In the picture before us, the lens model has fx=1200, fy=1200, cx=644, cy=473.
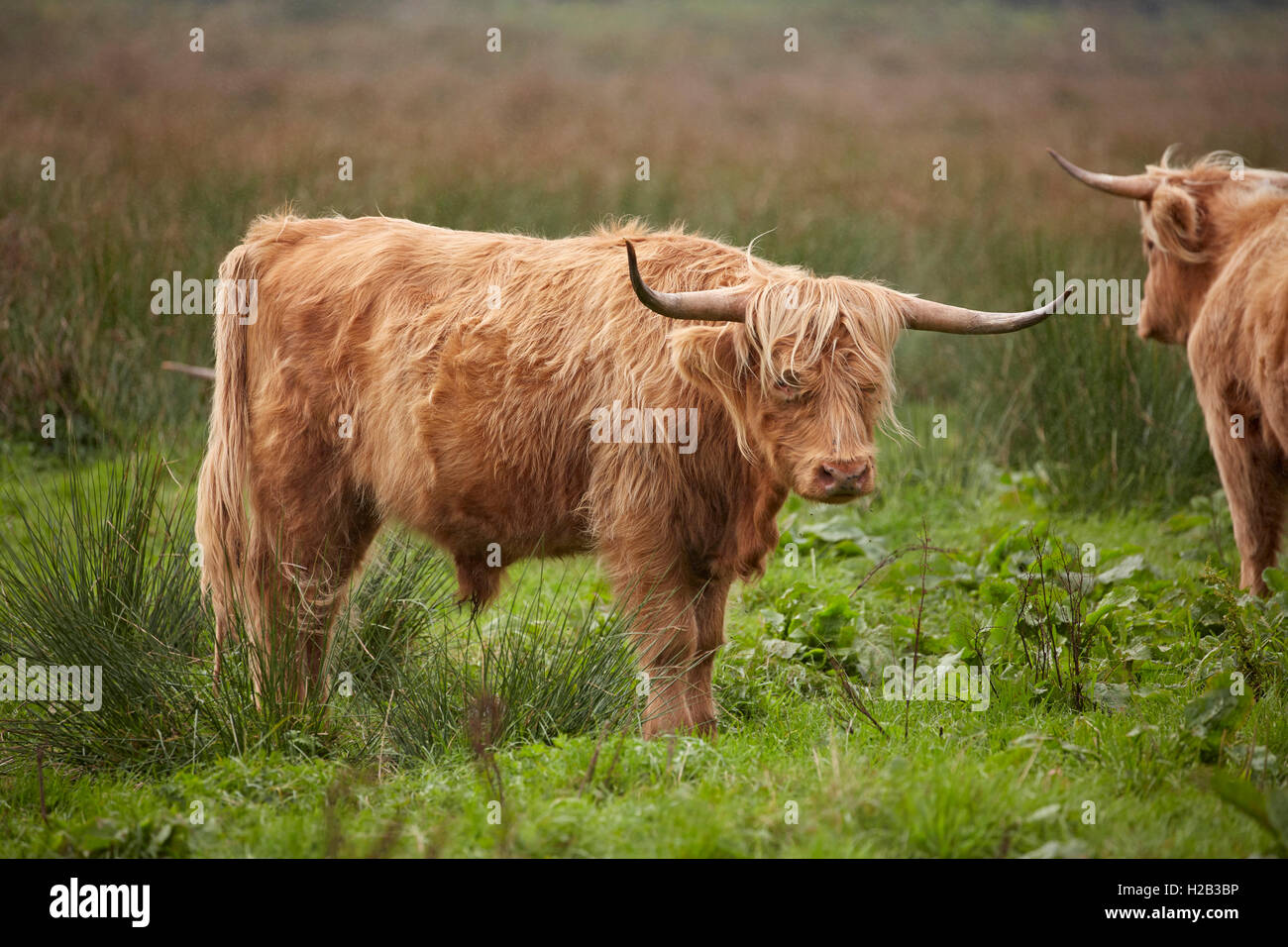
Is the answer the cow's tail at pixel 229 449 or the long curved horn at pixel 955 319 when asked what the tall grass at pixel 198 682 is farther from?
the long curved horn at pixel 955 319

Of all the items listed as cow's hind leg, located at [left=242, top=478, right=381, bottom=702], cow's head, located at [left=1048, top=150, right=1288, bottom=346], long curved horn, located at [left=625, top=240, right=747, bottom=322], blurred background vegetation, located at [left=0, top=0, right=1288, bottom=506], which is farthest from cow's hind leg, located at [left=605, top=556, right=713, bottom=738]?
cow's head, located at [left=1048, top=150, right=1288, bottom=346]

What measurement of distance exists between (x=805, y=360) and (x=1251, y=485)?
2353 millimetres

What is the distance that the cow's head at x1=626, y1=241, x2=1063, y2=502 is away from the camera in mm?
3146

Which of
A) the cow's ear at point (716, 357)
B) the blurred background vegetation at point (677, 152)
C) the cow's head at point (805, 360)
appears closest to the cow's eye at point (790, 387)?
the cow's head at point (805, 360)

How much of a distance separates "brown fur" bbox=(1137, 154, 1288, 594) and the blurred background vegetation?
1.03 m

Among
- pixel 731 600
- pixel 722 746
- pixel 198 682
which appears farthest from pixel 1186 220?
pixel 198 682

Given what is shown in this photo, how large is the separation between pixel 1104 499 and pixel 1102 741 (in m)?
3.19

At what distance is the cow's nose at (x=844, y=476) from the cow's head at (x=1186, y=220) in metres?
2.44

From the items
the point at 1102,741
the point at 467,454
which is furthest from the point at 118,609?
the point at 1102,741

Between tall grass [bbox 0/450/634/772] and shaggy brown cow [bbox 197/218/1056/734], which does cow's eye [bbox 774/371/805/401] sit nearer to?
shaggy brown cow [bbox 197/218/1056/734]

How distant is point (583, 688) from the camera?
136 inches

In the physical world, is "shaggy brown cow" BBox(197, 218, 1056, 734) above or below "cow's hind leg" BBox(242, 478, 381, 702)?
above

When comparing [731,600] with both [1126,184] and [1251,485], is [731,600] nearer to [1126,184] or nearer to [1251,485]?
[1251,485]

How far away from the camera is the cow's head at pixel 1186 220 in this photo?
5.02 m
